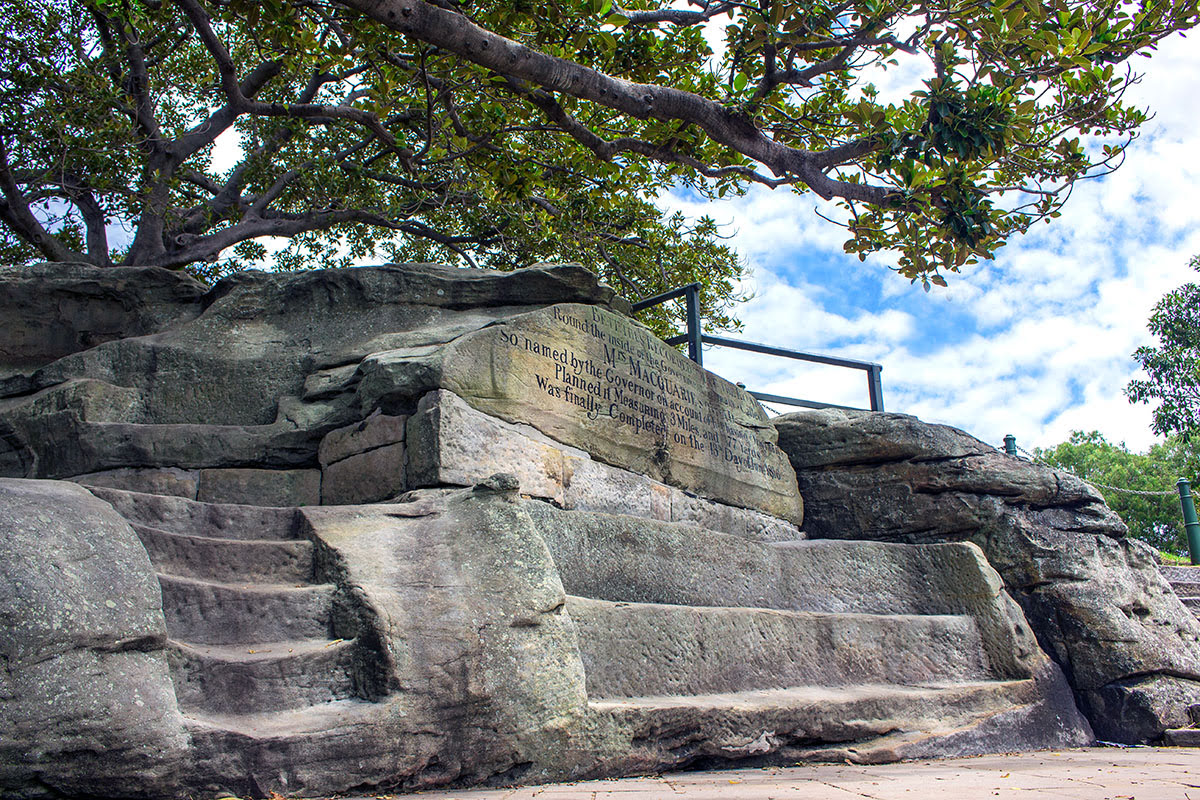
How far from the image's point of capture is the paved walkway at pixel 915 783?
2.87 meters

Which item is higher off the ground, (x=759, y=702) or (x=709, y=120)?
(x=709, y=120)

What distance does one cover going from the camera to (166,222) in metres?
9.12

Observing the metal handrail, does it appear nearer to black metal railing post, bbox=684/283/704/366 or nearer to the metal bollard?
black metal railing post, bbox=684/283/704/366

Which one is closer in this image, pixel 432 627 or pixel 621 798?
pixel 621 798

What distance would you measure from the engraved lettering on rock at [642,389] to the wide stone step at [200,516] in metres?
1.71

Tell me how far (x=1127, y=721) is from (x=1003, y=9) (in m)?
4.23

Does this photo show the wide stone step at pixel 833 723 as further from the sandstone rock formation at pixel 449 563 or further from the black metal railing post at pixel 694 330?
the black metal railing post at pixel 694 330

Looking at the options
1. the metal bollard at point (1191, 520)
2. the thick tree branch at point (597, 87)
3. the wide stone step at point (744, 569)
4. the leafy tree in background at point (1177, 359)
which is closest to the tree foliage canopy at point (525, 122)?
the thick tree branch at point (597, 87)

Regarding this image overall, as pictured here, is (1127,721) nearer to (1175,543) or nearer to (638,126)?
(638,126)

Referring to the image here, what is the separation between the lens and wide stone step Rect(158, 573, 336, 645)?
9.87 ft

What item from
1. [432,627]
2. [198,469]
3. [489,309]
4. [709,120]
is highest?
[709,120]

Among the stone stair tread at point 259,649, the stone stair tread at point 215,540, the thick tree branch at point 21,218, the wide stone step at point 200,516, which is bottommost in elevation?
the stone stair tread at point 259,649

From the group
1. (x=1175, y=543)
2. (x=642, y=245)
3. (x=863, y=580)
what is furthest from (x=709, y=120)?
(x=1175, y=543)

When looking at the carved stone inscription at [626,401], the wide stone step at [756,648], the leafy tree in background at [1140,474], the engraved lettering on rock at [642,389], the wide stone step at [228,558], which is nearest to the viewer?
the wide stone step at [228,558]
